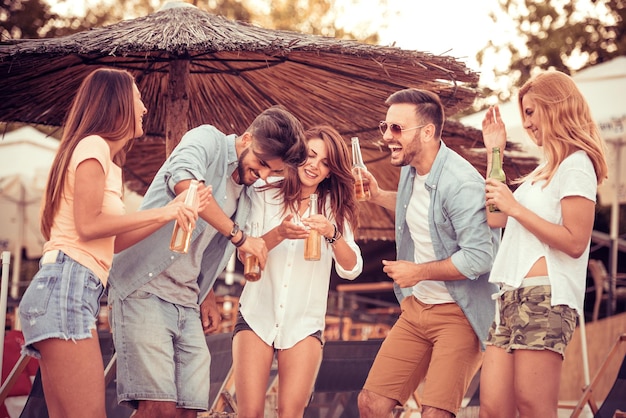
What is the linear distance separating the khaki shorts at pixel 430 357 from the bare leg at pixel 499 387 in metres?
0.37

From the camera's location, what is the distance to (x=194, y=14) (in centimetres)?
560

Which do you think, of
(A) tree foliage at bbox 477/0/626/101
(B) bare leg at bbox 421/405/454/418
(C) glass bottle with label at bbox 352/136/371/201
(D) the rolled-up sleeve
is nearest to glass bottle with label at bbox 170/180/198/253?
(C) glass bottle with label at bbox 352/136/371/201

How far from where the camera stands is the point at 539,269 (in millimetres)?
3535

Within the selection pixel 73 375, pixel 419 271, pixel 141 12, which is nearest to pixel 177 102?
pixel 419 271

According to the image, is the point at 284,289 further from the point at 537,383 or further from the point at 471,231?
the point at 537,383

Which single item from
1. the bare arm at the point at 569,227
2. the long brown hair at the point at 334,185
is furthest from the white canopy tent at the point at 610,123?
the bare arm at the point at 569,227

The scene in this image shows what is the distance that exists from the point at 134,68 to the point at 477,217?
10.2 ft

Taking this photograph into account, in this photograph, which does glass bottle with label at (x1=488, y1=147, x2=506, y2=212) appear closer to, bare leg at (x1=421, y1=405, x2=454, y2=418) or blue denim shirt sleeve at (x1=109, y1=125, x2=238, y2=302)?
bare leg at (x1=421, y1=405, x2=454, y2=418)

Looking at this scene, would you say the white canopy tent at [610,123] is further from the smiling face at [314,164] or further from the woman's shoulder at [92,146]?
the woman's shoulder at [92,146]

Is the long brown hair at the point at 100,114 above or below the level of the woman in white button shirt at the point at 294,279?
above

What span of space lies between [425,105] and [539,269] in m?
1.23

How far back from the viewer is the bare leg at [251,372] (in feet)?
13.5

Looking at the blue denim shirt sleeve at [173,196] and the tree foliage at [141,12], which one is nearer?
the blue denim shirt sleeve at [173,196]

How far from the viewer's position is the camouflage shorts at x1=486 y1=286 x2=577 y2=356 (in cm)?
342
